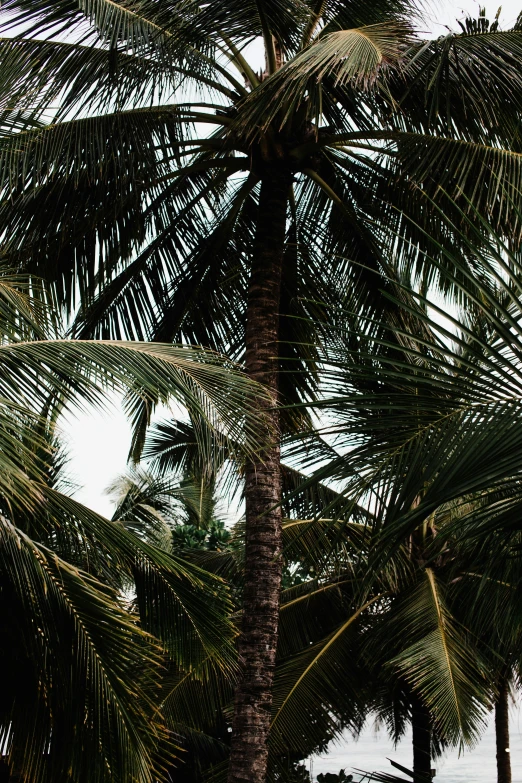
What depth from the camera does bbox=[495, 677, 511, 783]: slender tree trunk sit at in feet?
41.4

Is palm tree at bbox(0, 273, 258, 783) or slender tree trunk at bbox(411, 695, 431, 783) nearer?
palm tree at bbox(0, 273, 258, 783)

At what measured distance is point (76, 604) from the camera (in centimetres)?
503

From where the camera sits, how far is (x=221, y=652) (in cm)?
577

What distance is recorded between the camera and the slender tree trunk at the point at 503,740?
12.6 meters

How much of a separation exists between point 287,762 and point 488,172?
6277 mm

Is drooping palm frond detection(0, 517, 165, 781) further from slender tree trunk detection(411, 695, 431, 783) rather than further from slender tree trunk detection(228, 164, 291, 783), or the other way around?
slender tree trunk detection(411, 695, 431, 783)

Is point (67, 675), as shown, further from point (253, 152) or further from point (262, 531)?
point (253, 152)

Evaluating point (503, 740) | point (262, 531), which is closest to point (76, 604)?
point (262, 531)

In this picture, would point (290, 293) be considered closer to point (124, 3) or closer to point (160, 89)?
point (160, 89)

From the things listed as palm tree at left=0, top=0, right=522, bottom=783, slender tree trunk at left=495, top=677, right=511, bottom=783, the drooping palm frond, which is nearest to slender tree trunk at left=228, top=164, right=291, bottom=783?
palm tree at left=0, top=0, right=522, bottom=783

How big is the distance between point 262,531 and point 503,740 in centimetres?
859

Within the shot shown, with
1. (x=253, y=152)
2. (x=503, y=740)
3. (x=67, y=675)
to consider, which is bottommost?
(x=67, y=675)

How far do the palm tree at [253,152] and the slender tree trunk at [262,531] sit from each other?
0.01 meters

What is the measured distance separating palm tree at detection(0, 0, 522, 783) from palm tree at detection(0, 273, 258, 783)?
52.0 inches
